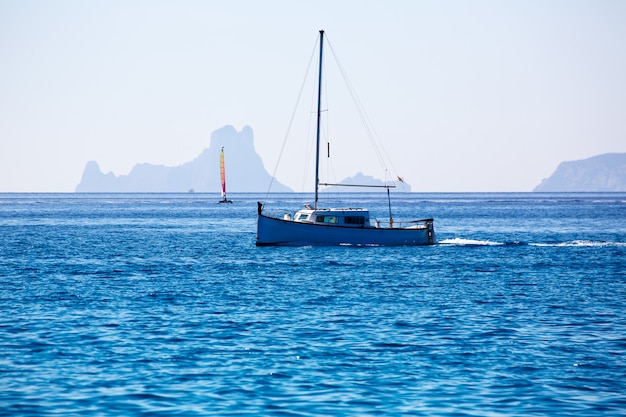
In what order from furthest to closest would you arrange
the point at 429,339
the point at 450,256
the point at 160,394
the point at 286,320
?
the point at 450,256 < the point at 286,320 < the point at 429,339 < the point at 160,394

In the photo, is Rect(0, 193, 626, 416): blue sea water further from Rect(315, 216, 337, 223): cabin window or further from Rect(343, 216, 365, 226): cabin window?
Rect(343, 216, 365, 226): cabin window

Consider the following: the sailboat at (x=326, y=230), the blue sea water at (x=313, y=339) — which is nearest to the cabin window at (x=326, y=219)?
the sailboat at (x=326, y=230)

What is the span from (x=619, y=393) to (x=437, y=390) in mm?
4218

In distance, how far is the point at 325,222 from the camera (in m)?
62.3

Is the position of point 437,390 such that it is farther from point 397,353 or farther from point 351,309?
point 351,309

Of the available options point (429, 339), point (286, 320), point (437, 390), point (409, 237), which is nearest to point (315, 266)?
point (409, 237)

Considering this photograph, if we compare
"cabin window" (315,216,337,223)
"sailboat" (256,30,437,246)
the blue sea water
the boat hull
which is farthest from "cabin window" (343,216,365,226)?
the blue sea water

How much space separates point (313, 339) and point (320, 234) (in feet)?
120

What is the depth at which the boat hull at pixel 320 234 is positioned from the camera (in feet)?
203

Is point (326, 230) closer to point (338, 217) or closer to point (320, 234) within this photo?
point (320, 234)

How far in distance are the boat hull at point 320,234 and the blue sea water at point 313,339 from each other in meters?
9.85

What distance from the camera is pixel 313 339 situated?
25469 mm

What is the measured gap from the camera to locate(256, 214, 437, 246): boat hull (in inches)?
2432

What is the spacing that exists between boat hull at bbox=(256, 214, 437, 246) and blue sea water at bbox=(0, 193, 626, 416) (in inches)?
388
